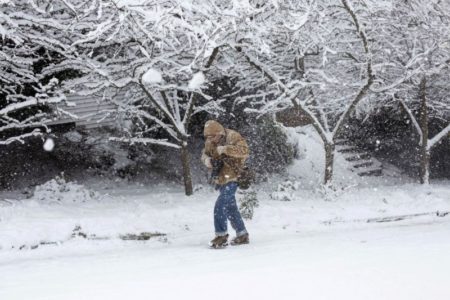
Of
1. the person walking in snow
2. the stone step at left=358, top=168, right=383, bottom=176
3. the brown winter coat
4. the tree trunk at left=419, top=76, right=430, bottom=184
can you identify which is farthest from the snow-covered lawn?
the stone step at left=358, top=168, right=383, bottom=176

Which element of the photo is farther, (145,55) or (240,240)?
(145,55)

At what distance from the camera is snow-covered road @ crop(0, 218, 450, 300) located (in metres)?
4.95

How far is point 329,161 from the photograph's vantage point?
1193cm

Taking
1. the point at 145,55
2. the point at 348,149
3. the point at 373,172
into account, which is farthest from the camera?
the point at 348,149

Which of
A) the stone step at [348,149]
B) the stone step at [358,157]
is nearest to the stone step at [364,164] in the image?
the stone step at [358,157]

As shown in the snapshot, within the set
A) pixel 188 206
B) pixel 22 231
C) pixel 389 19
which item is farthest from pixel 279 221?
pixel 389 19

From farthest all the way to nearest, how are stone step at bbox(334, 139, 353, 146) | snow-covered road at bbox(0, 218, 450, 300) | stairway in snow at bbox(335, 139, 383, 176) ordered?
1. stone step at bbox(334, 139, 353, 146)
2. stairway in snow at bbox(335, 139, 383, 176)
3. snow-covered road at bbox(0, 218, 450, 300)

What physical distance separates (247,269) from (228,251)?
1325 mm

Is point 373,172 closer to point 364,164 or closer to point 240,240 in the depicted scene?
point 364,164

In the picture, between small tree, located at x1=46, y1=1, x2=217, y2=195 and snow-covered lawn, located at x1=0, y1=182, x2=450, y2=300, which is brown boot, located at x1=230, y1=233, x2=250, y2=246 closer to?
snow-covered lawn, located at x1=0, y1=182, x2=450, y2=300

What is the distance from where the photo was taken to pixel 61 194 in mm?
10742

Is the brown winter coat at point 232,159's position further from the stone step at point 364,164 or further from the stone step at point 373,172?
the stone step at point 364,164

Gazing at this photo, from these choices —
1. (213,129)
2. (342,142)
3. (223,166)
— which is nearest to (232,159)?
(223,166)

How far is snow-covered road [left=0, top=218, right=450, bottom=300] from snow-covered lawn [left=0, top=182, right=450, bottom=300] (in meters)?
0.01
